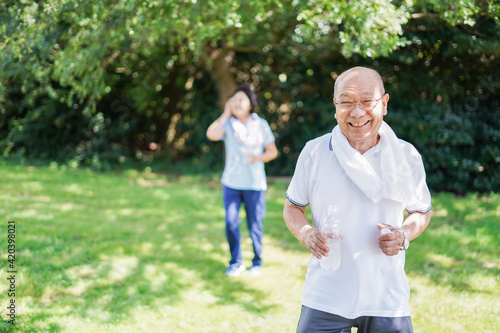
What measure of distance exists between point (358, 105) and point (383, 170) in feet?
1.00

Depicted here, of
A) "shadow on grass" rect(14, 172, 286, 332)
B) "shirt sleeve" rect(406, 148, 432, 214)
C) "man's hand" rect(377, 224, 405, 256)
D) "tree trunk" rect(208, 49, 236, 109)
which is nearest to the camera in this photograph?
"man's hand" rect(377, 224, 405, 256)

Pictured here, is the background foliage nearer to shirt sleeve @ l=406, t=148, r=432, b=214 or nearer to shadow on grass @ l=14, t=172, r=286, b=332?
shadow on grass @ l=14, t=172, r=286, b=332

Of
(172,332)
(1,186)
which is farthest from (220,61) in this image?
(172,332)

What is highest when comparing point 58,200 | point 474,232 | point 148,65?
point 148,65

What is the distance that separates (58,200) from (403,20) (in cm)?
613

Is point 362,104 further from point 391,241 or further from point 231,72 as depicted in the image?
point 231,72

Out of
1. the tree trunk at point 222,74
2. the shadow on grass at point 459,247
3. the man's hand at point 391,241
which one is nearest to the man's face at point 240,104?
the shadow on grass at point 459,247

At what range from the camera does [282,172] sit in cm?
1072

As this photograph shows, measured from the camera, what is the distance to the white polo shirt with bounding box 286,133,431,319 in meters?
1.99

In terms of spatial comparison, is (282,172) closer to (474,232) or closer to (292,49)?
(292,49)

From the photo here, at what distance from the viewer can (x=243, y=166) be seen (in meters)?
4.72

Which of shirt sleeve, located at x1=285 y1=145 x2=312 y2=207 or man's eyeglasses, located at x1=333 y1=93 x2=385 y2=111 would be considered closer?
man's eyeglasses, located at x1=333 y1=93 x2=385 y2=111

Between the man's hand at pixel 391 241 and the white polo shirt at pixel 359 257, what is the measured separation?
3.0 inches

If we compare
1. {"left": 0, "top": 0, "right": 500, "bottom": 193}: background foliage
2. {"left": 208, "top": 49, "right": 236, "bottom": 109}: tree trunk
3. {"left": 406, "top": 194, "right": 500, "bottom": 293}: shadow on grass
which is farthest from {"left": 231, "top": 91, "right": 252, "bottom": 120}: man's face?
{"left": 208, "top": 49, "right": 236, "bottom": 109}: tree trunk
